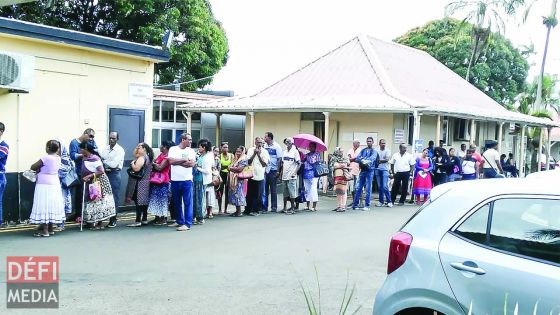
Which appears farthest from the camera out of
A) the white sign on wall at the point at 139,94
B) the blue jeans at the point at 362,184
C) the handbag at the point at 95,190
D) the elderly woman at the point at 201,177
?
the blue jeans at the point at 362,184

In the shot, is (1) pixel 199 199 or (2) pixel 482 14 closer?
(1) pixel 199 199

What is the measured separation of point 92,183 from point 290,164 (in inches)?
185

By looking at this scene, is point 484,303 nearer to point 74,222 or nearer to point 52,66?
point 74,222

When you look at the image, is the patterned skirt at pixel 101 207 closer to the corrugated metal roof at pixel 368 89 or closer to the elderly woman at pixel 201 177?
the elderly woman at pixel 201 177

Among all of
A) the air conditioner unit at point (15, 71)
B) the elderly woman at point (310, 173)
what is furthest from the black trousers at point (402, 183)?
the air conditioner unit at point (15, 71)

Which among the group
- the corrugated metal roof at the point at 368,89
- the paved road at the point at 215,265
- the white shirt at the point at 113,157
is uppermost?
the corrugated metal roof at the point at 368,89

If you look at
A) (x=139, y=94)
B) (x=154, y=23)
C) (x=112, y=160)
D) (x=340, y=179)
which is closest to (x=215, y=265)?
(x=112, y=160)

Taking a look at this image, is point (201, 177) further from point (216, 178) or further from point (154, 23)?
point (154, 23)

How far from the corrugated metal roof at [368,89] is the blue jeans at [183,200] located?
28.3 ft

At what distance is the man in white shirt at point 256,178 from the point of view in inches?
474

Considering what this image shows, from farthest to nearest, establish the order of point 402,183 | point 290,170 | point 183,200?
point 402,183
point 290,170
point 183,200

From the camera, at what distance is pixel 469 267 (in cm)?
353

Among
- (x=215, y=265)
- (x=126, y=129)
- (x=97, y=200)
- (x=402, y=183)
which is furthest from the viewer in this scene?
(x=402, y=183)

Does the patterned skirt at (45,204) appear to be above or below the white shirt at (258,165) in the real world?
below
